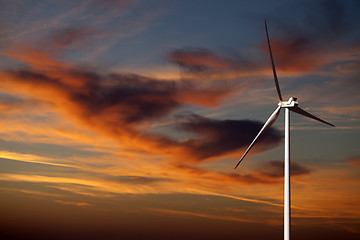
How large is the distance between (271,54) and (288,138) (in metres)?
14.1

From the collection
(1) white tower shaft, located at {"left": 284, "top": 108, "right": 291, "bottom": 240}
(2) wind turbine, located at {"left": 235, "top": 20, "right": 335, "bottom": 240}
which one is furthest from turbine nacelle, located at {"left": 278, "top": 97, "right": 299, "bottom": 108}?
(1) white tower shaft, located at {"left": 284, "top": 108, "right": 291, "bottom": 240}

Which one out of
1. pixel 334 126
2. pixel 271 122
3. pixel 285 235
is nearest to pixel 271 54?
pixel 271 122

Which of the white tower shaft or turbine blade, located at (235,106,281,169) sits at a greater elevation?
turbine blade, located at (235,106,281,169)

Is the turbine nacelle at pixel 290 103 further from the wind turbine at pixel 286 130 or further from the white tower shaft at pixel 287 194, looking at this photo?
the white tower shaft at pixel 287 194

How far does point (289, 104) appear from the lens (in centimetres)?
9550

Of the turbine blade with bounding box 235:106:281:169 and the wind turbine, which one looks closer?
the wind turbine

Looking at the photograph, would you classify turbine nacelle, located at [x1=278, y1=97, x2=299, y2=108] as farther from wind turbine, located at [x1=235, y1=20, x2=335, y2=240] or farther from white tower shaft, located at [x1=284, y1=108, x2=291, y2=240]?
white tower shaft, located at [x1=284, y1=108, x2=291, y2=240]

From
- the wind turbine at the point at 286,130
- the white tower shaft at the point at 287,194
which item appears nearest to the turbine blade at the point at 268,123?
the wind turbine at the point at 286,130

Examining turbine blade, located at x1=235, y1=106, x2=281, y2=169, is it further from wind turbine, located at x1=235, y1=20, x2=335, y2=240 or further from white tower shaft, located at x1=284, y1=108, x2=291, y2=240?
white tower shaft, located at x1=284, y1=108, x2=291, y2=240

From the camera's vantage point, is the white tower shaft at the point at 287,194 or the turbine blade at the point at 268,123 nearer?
the white tower shaft at the point at 287,194

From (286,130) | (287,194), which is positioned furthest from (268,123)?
(287,194)

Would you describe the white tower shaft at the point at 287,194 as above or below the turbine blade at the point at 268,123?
below

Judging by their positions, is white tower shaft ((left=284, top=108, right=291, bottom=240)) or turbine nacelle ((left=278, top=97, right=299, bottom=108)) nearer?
white tower shaft ((left=284, top=108, right=291, bottom=240))

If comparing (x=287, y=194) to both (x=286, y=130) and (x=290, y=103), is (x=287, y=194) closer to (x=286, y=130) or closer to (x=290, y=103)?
(x=286, y=130)
